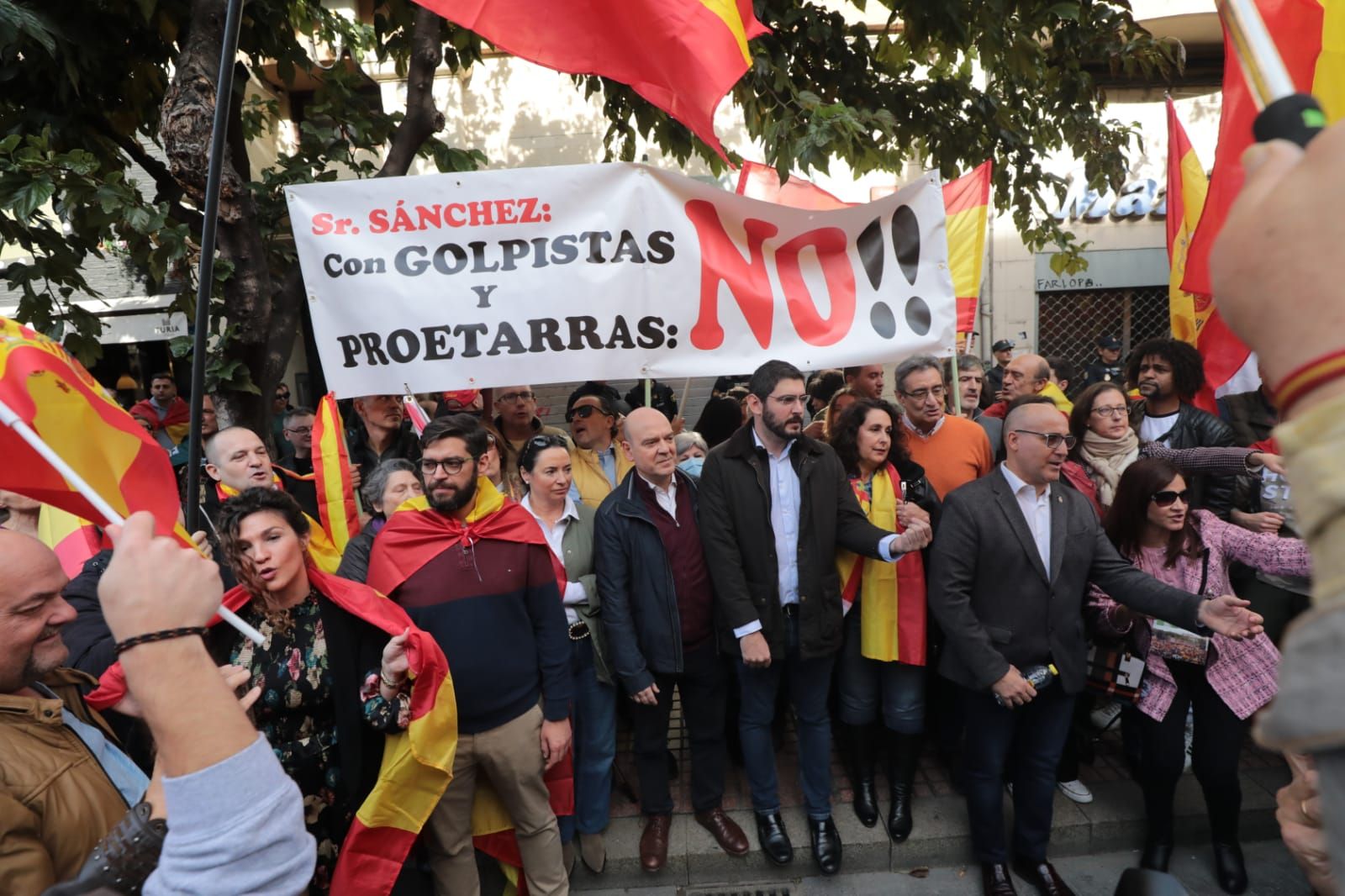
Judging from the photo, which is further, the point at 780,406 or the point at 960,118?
the point at 960,118

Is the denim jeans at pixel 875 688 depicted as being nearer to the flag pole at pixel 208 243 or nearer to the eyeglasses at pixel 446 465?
the eyeglasses at pixel 446 465

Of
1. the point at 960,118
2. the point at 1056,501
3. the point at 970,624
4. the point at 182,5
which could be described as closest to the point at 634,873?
the point at 970,624

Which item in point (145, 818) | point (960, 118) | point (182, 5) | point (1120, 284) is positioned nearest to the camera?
point (145, 818)

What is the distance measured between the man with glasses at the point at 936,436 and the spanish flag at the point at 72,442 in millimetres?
3262

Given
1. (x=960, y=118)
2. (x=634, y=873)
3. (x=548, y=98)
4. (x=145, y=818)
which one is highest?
(x=548, y=98)

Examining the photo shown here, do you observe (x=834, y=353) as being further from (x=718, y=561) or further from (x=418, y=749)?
(x=418, y=749)

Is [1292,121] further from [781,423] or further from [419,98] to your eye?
[419,98]

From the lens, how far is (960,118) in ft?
20.3

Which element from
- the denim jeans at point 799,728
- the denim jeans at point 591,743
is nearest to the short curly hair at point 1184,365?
the denim jeans at point 799,728

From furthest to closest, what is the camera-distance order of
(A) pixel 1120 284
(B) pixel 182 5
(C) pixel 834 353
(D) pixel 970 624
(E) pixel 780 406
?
(A) pixel 1120 284, (B) pixel 182 5, (C) pixel 834 353, (E) pixel 780 406, (D) pixel 970 624

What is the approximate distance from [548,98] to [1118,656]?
11337 mm

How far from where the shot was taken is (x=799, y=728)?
3.77 m

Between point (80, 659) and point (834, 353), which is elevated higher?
point (834, 353)

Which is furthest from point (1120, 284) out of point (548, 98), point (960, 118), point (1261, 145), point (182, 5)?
point (1261, 145)
